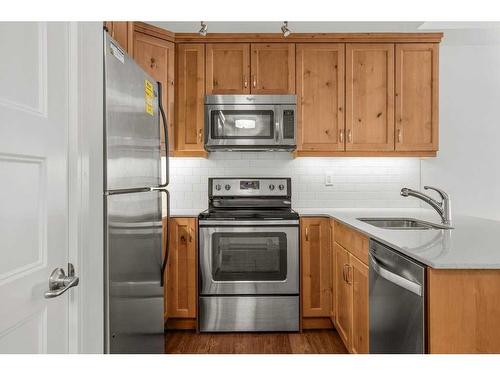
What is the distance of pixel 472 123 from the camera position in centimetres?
326

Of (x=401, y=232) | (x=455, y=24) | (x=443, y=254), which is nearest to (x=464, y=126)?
(x=455, y=24)

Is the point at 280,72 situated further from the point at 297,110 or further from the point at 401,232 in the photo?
the point at 401,232

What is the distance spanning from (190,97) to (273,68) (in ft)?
2.39

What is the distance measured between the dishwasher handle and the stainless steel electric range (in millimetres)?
1083

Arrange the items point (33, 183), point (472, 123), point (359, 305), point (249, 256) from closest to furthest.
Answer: point (33, 183), point (359, 305), point (249, 256), point (472, 123)

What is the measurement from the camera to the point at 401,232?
1784 millimetres

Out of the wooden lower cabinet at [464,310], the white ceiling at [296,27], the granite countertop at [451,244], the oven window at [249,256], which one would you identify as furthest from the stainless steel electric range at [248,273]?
the wooden lower cabinet at [464,310]

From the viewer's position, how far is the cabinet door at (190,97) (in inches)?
120

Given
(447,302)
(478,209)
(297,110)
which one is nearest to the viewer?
(447,302)

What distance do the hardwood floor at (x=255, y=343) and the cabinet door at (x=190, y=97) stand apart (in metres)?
1.46

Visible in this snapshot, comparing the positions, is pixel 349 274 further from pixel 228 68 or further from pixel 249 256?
pixel 228 68

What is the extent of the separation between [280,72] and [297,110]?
0.35m

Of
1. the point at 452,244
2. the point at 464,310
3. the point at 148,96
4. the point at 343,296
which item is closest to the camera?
the point at 464,310


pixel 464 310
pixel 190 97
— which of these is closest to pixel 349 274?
pixel 464 310
